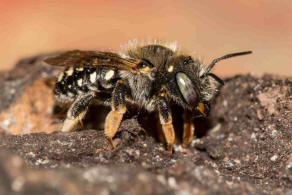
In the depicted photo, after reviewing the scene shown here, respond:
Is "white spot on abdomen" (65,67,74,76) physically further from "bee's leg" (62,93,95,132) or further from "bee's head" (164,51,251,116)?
"bee's head" (164,51,251,116)

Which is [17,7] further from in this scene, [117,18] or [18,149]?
[18,149]

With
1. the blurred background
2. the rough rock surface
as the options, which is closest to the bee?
the rough rock surface

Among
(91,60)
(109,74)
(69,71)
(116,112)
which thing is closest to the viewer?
(116,112)

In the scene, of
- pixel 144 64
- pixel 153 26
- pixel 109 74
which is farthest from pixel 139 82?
pixel 153 26

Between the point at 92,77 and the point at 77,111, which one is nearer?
the point at 77,111

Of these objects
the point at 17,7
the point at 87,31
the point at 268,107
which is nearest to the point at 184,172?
the point at 268,107

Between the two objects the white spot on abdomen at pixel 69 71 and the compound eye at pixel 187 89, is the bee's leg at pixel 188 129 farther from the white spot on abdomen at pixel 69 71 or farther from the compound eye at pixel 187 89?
the white spot on abdomen at pixel 69 71

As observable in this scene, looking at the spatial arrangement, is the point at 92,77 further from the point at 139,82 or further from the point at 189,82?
the point at 189,82
